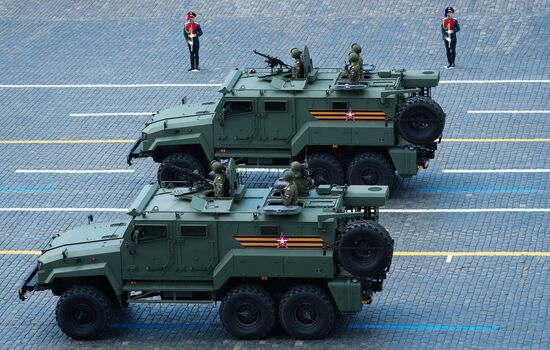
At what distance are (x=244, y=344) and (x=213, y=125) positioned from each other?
9691 mm

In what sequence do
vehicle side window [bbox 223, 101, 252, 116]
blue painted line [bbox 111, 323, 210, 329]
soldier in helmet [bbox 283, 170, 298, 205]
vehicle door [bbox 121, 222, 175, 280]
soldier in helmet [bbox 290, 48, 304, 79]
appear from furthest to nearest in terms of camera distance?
soldier in helmet [bbox 290, 48, 304, 79] → vehicle side window [bbox 223, 101, 252, 116] → blue painted line [bbox 111, 323, 210, 329] → vehicle door [bbox 121, 222, 175, 280] → soldier in helmet [bbox 283, 170, 298, 205]

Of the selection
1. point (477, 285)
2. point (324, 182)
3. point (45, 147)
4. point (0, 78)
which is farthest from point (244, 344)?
point (0, 78)

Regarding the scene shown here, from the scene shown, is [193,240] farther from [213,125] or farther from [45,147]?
[45,147]

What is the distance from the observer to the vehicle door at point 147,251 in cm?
2992

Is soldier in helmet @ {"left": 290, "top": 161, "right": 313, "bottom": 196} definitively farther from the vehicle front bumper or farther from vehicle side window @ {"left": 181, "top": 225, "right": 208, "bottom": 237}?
the vehicle front bumper

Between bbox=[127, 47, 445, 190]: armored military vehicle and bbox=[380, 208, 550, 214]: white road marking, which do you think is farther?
bbox=[127, 47, 445, 190]: armored military vehicle

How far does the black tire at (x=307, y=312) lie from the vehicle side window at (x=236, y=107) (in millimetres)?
9131

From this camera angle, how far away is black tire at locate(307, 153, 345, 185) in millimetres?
37625

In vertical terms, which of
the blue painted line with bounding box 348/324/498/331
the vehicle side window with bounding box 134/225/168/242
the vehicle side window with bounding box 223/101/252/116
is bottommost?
the blue painted line with bounding box 348/324/498/331

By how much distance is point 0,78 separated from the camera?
48.3m

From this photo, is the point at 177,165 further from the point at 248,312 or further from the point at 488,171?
the point at 248,312

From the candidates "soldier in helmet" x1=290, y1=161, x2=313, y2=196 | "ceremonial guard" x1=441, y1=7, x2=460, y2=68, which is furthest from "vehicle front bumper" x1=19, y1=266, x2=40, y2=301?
"ceremonial guard" x1=441, y1=7, x2=460, y2=68

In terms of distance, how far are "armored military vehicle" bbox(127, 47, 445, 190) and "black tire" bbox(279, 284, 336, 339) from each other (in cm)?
845

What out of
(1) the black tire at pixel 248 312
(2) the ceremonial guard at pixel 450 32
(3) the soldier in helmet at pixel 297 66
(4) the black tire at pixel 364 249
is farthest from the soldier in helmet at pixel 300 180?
(2) the ceremonial guard at pixel 450 32
